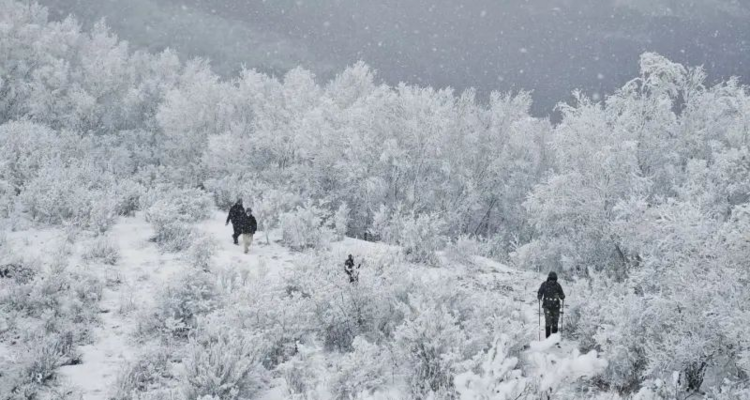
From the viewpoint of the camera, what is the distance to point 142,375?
6.55m

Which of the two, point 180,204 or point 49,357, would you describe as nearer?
point 49,357

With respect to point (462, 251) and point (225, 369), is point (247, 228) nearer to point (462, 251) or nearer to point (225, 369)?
point (462, 251)

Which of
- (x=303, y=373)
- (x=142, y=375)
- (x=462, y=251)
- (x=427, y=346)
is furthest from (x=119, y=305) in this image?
(x=462, y=251)

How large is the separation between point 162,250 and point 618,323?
1010 cm

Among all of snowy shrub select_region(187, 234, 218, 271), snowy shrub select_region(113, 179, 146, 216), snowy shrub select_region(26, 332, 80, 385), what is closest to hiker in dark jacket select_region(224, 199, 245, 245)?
snowy shrub select_region(187, 234, 218, 271)

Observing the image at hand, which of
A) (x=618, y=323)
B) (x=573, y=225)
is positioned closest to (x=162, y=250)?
(x=618, y=323)

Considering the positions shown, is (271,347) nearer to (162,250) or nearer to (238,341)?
(238,341)

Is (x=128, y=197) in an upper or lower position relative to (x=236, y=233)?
upper

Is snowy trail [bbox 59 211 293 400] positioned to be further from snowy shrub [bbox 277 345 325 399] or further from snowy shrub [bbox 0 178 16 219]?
snowy shrub [bbox 0 178 16 219]

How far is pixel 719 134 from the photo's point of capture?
19.9 metres

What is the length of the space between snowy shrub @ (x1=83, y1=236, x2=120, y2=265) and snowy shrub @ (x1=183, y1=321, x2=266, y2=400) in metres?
5.09

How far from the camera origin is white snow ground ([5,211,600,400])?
624 centimetres

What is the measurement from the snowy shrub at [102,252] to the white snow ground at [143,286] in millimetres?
202

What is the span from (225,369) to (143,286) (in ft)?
14.9
